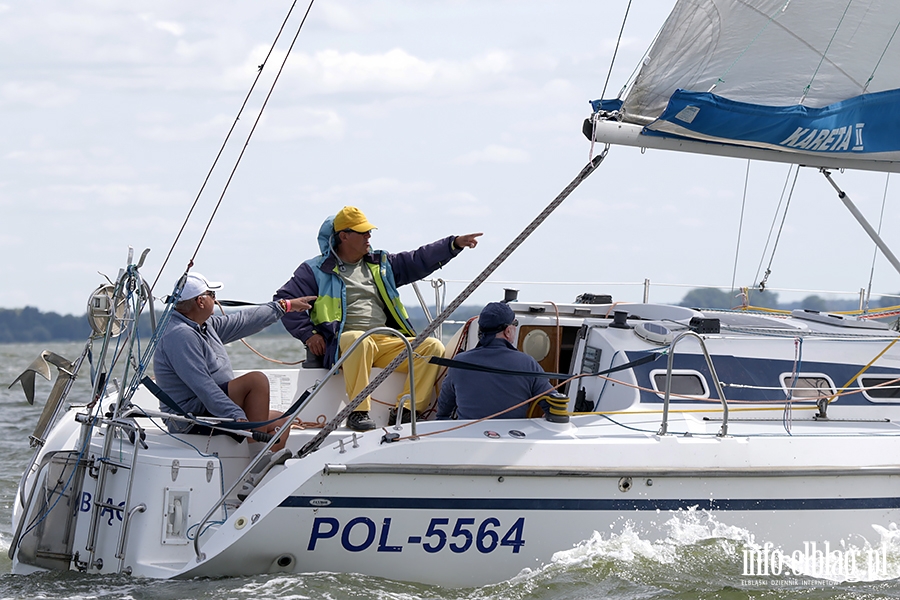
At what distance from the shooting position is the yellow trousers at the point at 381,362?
6141 millimetres

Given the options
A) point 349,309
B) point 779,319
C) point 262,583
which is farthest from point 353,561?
point 779,319

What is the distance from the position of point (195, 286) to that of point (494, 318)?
1595 mm

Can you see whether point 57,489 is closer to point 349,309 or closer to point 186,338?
point 186,338

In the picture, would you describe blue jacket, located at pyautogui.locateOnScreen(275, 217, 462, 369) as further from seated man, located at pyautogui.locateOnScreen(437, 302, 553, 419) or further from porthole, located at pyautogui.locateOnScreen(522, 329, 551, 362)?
seated man, located at pyautogui.locateOnScreen(437, 302, 553, 419)

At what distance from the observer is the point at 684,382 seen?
5.88m

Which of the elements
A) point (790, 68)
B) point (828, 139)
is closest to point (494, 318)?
point (828, 139)

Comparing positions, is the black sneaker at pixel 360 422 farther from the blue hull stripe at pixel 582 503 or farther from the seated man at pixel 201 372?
the blue hull stripe at pixel 582 503

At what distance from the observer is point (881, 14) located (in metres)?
6.60

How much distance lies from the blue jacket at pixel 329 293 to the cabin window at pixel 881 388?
270 centimetres

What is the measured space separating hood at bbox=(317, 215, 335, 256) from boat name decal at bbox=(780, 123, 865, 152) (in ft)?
9.46

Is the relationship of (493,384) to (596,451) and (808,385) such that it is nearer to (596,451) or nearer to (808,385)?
(596,451)

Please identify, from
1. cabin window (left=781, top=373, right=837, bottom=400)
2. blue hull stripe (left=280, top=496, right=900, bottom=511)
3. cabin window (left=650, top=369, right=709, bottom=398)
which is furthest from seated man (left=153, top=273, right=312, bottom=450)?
cabin window (left=781, top=373, right=837, bottom=400)

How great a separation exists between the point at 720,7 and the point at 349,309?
3.04m

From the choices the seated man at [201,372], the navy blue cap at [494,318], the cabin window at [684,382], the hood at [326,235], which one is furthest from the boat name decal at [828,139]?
the seated man at [201,372]
